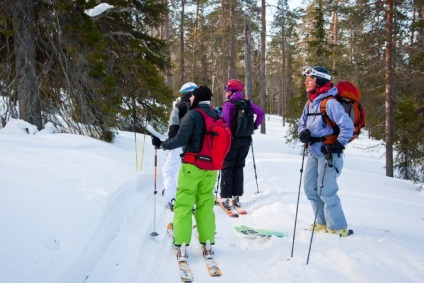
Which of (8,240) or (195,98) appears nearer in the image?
(8,240)

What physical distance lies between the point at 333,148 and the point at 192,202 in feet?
6.35

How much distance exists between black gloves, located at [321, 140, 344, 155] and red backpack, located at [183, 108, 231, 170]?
1307mm

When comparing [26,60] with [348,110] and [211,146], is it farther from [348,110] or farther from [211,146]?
[348,110]

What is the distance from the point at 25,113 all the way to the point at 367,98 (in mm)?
13991

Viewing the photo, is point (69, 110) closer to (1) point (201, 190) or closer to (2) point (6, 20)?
(2) point (6, 20)

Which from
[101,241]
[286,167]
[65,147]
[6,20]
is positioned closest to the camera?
[101,241]

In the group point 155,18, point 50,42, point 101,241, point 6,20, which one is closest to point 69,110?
point 50,42

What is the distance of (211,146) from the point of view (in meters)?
3.89

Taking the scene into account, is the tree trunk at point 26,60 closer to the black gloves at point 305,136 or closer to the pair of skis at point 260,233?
the pair of skis at point 260,233

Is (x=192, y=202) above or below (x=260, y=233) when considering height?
above

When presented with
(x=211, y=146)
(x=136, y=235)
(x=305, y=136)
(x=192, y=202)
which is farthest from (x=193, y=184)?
(x=305, y=136)

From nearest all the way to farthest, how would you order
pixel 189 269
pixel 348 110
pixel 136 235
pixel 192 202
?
pixel 189 269 → pixel 192 202 → pixel 348 110 → pixel 136 235

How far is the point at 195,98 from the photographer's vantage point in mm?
4035

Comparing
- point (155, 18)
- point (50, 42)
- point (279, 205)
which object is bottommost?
point (279, 205)
